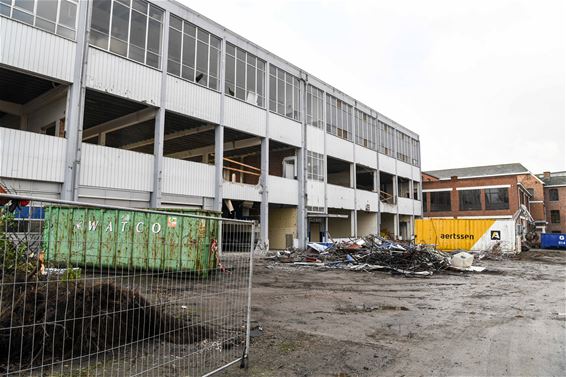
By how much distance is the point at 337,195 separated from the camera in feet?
100

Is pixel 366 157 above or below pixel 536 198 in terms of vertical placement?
above

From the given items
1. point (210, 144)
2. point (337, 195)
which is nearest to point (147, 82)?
point (210, 144)

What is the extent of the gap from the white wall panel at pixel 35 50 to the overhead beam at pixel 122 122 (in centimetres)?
460

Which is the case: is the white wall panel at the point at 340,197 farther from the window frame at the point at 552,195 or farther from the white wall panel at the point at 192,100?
the window frame at the point at 552,195

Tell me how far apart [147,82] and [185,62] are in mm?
3046

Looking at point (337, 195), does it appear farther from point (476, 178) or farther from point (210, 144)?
point (476, 178)

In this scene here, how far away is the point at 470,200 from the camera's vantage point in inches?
1992

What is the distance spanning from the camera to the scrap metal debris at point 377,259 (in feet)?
55.5

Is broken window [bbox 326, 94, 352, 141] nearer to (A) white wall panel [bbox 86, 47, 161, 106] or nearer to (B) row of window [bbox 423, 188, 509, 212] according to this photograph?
(A) white wall panel [bbox 86, 47, 161, 106]

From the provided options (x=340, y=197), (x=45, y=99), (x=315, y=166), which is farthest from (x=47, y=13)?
(x=340, y=197)

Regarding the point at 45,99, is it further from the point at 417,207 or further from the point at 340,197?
the point at 417,207

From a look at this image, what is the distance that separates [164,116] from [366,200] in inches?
823

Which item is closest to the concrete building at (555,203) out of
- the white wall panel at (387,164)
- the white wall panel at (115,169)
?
the white wall panel at (387,164)

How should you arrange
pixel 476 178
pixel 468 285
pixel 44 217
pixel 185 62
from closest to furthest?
pixel 44 217, pixel 468 285, pixel 185 62, pixel 476 178
